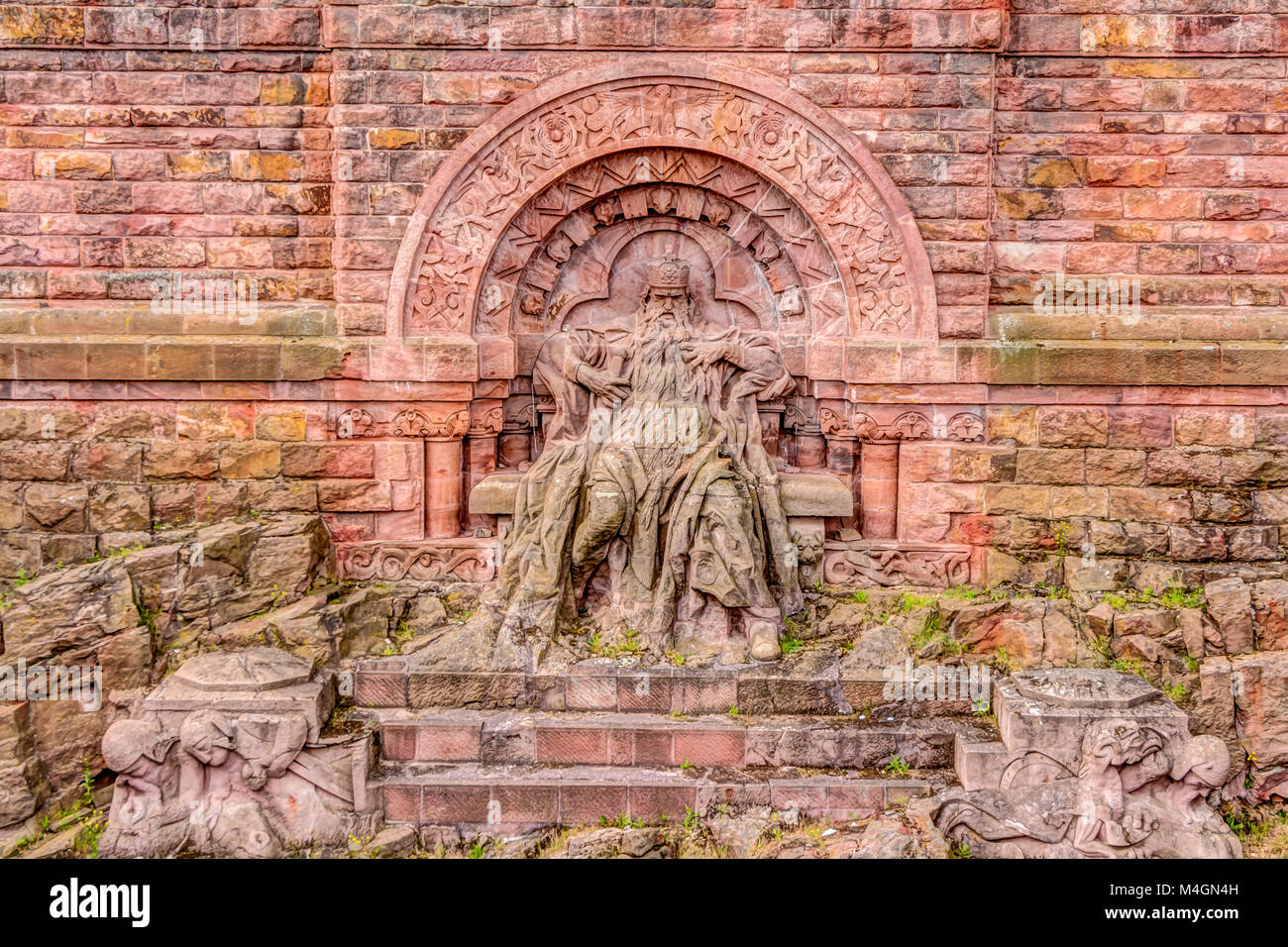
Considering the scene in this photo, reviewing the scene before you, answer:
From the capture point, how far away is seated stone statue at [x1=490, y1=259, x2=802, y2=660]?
803 cm

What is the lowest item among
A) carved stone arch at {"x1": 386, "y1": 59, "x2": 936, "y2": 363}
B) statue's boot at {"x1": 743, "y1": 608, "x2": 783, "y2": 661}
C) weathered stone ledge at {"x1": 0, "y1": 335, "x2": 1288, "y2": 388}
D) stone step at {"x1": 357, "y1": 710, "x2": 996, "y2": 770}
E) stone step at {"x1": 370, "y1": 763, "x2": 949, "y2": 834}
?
stone step at {"x1": 370, "y1": 763, "x2": 949, "y2": 834}

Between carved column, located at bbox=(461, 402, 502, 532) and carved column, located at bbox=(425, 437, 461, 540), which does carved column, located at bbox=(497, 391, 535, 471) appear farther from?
carved column, located at bbox=(425, 437, 461, 540)

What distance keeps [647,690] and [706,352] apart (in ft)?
9.22

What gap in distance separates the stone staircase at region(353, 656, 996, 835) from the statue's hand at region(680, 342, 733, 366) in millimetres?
2575

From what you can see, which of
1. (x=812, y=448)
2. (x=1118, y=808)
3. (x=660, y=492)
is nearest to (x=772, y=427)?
(x=812, y=448)

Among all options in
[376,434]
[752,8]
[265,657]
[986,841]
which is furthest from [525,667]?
[752,8]

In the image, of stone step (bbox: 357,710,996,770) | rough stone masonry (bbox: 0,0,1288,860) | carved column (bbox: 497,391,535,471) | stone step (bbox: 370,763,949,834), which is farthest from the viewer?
carved column (bbox: 497,391,535,471)

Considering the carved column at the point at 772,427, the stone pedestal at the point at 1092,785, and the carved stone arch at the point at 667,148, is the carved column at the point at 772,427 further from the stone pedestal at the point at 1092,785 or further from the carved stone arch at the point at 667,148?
the stone pedestal at the point at 1092,785

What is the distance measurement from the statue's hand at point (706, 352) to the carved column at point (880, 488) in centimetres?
132

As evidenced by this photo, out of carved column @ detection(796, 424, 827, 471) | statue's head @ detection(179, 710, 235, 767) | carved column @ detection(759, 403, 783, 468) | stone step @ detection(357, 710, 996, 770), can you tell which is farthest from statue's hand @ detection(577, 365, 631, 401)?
statue's head @ detection(179, 710, 235, 767)

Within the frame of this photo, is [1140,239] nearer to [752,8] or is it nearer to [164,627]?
[752,8]

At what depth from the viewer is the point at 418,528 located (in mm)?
9078

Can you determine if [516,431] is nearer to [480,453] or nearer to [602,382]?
[480,453]

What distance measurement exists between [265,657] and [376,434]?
2041 millimetres
